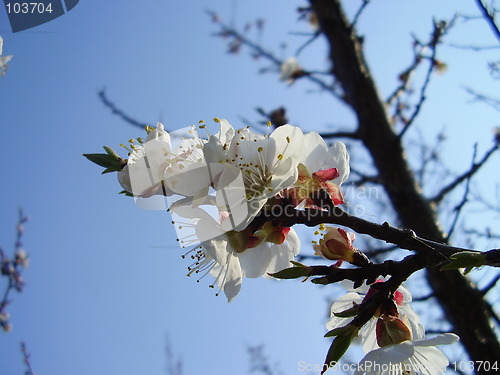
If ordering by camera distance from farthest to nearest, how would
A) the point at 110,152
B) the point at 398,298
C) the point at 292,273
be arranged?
1. the point at 398,298
2. the point at 110,152
3. the point at 292,273

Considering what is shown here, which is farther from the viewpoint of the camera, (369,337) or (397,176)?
(397,176)

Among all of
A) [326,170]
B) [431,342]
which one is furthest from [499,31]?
[431,342]

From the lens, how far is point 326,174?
3.39 ft

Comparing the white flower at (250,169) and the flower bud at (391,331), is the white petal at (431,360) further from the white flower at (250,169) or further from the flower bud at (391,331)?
the white flower at (250,169)

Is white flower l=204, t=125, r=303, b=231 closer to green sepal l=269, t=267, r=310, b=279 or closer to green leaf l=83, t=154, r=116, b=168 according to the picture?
green sepal l=269, t=267, r=310, b=279

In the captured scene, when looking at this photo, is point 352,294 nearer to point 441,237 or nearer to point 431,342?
point 431,342

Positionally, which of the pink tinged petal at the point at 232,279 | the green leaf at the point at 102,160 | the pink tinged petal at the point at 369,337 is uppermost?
the green leaf at the point at 102,160

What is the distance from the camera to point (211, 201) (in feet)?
3.15

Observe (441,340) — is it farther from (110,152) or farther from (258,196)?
(110,152)

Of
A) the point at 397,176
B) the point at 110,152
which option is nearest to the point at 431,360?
the point at 110,152

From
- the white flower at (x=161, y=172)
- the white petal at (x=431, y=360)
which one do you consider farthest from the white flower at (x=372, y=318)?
the white flower at (x=161, y=172)

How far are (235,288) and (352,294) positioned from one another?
0.39 metres

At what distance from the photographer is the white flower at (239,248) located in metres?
0.96

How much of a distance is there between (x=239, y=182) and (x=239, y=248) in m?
0.16
